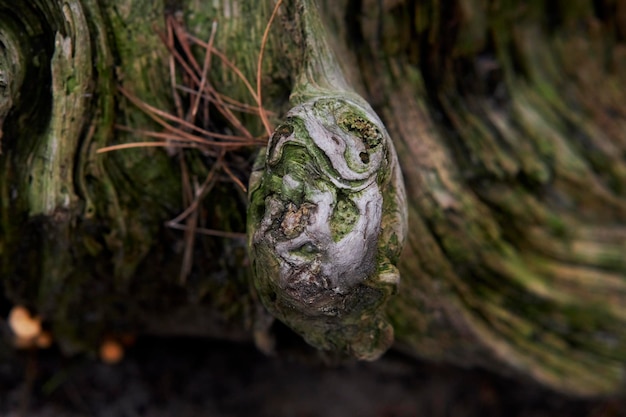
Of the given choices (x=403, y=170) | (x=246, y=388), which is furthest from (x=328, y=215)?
(x=246, y=388)

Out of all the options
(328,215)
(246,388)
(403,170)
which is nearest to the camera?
(328,215)

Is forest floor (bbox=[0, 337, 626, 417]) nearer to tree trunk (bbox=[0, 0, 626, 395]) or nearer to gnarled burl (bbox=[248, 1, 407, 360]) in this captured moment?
tree trunk (bbox=[0, 0, 626, 395])

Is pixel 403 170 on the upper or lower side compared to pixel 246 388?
upper

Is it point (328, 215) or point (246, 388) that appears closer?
point (328, 215)

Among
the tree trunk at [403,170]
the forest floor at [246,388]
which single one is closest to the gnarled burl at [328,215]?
the tree trunk at [403,170]

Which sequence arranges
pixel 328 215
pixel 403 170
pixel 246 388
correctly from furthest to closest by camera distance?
pixel 246 388, pixel 403 170, pixel 328 215

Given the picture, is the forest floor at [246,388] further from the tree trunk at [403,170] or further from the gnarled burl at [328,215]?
the gnarled burl at [328,215]

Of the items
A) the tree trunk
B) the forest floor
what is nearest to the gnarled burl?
the tree trunk

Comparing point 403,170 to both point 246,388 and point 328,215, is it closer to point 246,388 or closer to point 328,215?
point 328,215
